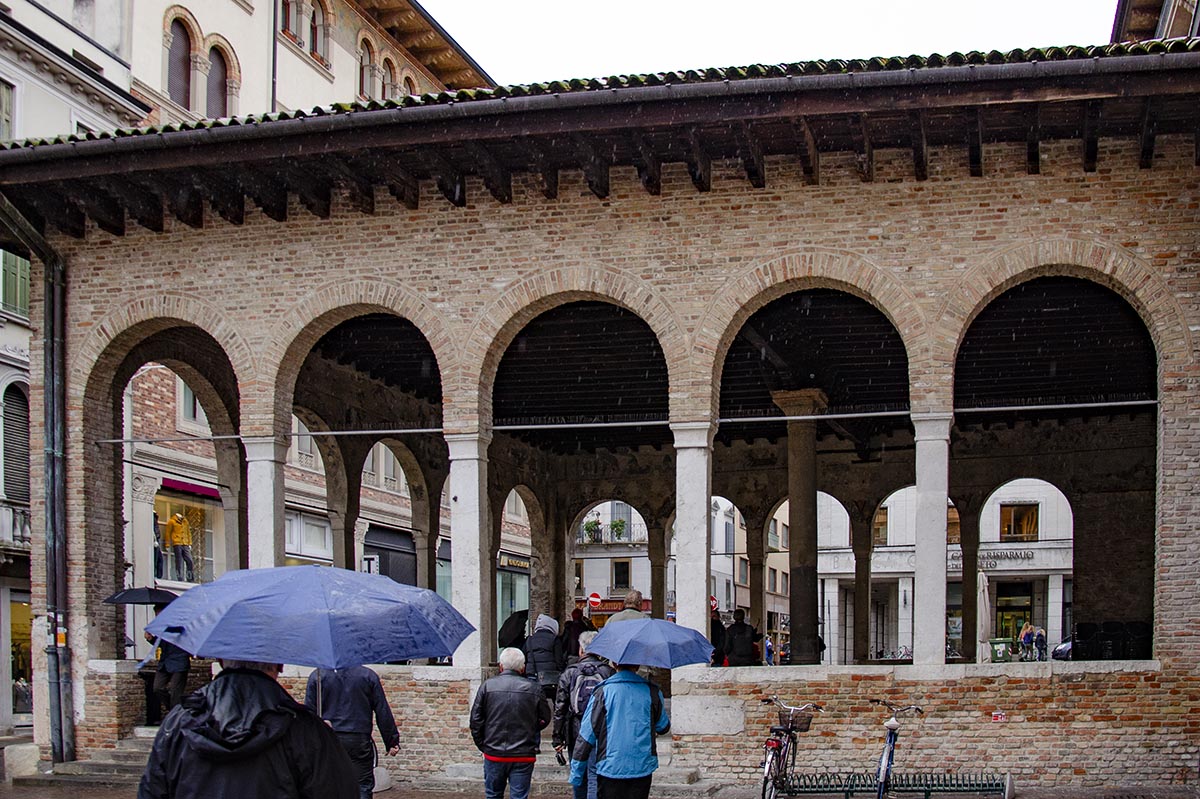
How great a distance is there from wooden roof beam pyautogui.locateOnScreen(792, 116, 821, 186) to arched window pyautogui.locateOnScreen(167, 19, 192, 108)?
1723cm

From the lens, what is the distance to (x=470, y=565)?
565 inches

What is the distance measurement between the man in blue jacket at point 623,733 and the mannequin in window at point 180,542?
18.7 m

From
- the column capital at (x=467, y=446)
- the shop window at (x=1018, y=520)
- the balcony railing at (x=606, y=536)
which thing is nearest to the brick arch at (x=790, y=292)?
the column capital at (x=467, y=446)

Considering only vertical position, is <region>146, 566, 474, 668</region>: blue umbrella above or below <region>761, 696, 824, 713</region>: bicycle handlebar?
above

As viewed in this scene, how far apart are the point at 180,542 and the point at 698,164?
618 inches

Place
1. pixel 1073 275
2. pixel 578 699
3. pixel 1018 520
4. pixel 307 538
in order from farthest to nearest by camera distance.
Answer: pixel 1018 520
pixel 307 538
pixel 1073 275
pixel 578 699

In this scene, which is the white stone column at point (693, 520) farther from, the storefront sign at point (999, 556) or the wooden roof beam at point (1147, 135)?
the storefront sign at point (999, 556)

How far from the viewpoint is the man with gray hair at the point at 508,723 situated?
9.38 m

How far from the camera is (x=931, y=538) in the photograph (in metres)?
13.4

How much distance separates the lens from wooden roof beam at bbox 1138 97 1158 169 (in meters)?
12.7

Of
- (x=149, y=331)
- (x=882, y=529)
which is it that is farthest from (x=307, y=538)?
(x=882, y=529)

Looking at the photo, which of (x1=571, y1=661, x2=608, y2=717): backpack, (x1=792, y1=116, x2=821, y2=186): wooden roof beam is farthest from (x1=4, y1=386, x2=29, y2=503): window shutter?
(x1=571, y1=661, x2=608, y2=717): backpack

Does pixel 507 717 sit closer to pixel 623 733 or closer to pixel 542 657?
pixel 623 733

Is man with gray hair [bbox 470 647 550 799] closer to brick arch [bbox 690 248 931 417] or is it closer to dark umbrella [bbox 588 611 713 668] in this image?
dark umbrella [bbox 588 611 713 668]
